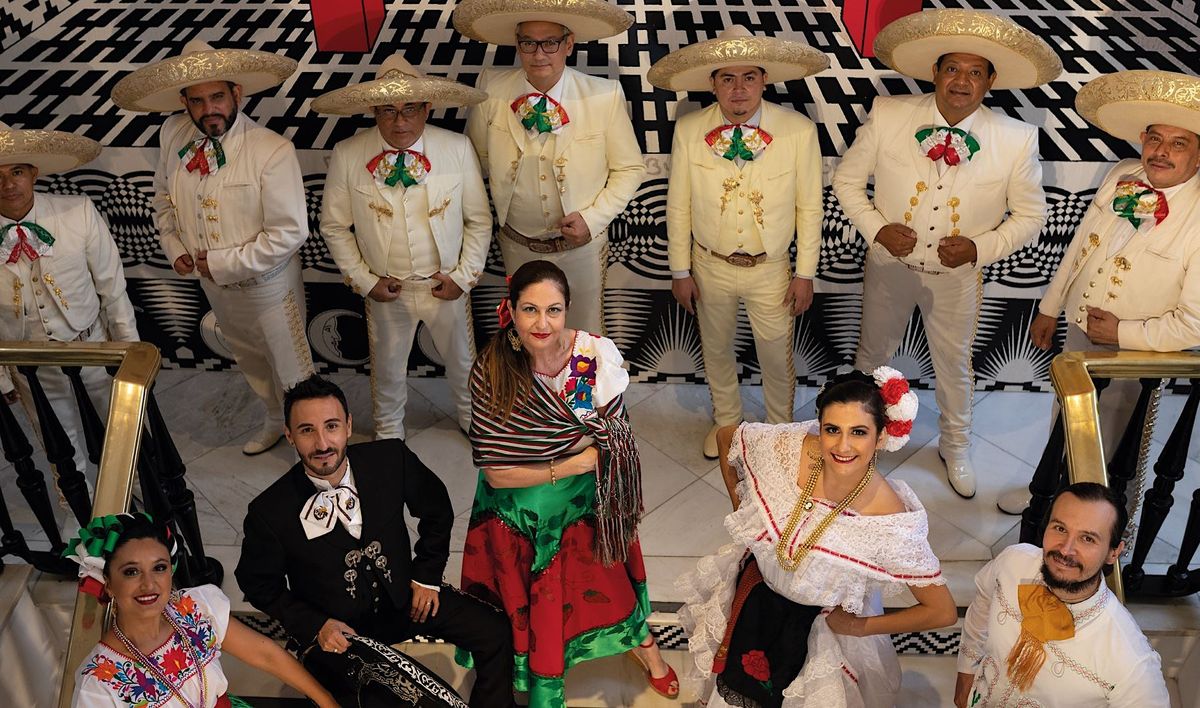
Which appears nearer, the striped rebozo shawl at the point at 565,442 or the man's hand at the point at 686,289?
the striped rebozo shawl at the point at 565,442

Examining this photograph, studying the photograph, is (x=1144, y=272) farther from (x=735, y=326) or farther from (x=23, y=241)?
(x=23, y=241)

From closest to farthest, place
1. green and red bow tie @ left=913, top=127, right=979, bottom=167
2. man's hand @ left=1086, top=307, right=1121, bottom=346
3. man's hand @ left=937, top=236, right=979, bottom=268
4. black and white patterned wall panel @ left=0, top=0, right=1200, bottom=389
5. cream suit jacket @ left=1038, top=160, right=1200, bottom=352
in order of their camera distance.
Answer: cream suit jacket @ left=1038, top=160, right=1200, bottom=352 < man's hand @ left=1086, top=307, right=1121, bottom=346 < green and red bow tie @ left=913, top=127, right=979, bottom=167 < man's hand @ left=937, top=236, right=979, bottom=268 < black and white patterned wall panel @ left=0, top=0, right=1200, bottom=389

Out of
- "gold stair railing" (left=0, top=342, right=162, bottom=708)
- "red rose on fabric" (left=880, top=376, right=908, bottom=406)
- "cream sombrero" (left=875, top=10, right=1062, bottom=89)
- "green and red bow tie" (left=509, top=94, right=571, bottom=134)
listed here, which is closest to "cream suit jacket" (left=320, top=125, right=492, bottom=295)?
"green and red bow tie" (left=509, top=94, right=571, bottom=134)

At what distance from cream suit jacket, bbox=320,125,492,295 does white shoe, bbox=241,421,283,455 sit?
0.85m

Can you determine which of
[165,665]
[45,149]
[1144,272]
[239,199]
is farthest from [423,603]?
[1144,272]

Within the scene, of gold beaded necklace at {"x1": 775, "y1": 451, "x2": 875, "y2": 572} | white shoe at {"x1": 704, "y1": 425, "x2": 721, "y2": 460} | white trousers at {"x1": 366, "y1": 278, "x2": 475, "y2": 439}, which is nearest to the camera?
gold beaded necklace at {"x1": 775, "y1": 451, "x2": 875, "y2": 572}

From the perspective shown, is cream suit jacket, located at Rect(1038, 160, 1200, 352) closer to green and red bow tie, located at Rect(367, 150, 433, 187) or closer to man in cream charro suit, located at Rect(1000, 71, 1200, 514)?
man in cream charro suit, located at Rect(1000, 71, 1200, 514)

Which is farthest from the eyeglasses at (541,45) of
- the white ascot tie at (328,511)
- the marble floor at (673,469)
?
the white ascot tie at (328,511)

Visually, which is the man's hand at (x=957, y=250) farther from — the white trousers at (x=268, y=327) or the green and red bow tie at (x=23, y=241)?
the green and red bow tie at (x=23, y=241)

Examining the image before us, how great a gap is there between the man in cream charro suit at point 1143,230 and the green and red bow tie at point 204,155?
3.04m

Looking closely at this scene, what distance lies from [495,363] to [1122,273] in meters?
2.11

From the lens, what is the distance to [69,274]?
3990 mm

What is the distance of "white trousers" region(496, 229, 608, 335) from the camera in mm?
4449

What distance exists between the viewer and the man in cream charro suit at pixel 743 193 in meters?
3.95
